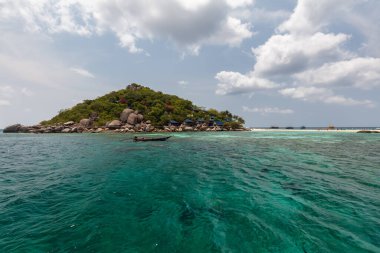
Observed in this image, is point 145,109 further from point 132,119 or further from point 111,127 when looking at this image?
point 111,127

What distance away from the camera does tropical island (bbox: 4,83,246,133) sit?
262 feet

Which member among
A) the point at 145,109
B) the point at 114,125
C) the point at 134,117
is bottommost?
the point at 114,125

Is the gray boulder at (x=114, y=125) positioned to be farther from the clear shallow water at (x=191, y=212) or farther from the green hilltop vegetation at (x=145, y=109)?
the clear shallow water at (x=191, y=212)

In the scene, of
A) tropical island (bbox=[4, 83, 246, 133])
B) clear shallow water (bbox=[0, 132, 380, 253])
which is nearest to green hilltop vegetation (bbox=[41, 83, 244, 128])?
tropical island (bbox=[4, 83, 246, 133])

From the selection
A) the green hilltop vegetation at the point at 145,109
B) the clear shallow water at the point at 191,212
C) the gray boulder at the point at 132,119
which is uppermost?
the green hilltop vegetation at the point at 145,109

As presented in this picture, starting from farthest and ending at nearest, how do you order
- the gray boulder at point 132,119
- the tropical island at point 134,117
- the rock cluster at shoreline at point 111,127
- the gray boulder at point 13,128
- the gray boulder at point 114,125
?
1. the gray boulder at point 132,119
2. the gray boulder at point 13,128
3. the tropical island at point 134,117
4. the gray boulder at point 114,125
5. the rock cluster at shoreline at point 111,127

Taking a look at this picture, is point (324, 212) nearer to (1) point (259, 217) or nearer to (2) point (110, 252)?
(1) point (259, 217)

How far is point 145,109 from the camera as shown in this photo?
319 feet

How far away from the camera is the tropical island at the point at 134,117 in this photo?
8000 cm

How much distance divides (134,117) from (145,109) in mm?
13759

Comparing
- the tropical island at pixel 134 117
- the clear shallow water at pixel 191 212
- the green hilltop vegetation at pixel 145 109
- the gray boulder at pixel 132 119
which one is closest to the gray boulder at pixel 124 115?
the tropical island at pixel 134 117

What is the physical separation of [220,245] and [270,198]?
4.77 metres

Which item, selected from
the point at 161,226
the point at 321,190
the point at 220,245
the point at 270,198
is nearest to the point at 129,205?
the point at 161,226

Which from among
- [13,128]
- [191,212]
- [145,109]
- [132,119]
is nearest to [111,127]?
[132,119]
